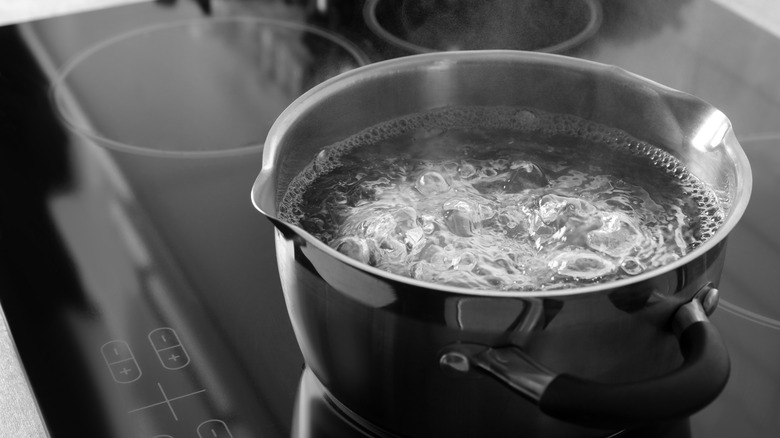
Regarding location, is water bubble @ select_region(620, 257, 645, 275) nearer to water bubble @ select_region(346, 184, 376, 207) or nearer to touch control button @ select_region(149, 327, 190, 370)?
water bubble @ select_region(346, 184, 376, 207)

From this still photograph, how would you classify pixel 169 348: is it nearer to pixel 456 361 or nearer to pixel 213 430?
pixel 213 430

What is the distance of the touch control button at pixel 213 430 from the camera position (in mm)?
598

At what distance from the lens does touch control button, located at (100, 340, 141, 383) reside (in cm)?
64

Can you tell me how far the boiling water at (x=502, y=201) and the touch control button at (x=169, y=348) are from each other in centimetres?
13

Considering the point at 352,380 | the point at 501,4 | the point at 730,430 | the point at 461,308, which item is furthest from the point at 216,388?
the point at 501,4

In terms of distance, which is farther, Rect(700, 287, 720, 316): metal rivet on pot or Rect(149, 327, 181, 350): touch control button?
Rect(149, 327, 181, 350): touch control button

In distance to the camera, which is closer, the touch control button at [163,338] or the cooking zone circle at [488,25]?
the touch control button at [163,338]

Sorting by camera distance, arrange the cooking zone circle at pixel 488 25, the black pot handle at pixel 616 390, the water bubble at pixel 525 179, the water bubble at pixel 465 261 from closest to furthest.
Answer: the black pot handle at pixel 616 390, the water bubble at pixel 465 261, the water bubble at pixel 525 179, the cooking zone circle at pixel 488 25

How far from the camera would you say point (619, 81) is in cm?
68

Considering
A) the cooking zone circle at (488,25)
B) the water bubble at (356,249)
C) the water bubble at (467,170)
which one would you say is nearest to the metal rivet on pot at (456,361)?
the water bubble at (356,249)

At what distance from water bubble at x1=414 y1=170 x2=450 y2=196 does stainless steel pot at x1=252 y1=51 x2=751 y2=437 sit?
0.30 ft

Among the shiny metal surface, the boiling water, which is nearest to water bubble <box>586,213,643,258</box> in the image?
the boiling water

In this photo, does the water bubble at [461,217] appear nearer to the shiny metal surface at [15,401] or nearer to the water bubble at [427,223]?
the water bubble at [427,223]

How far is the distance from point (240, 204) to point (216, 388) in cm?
22
